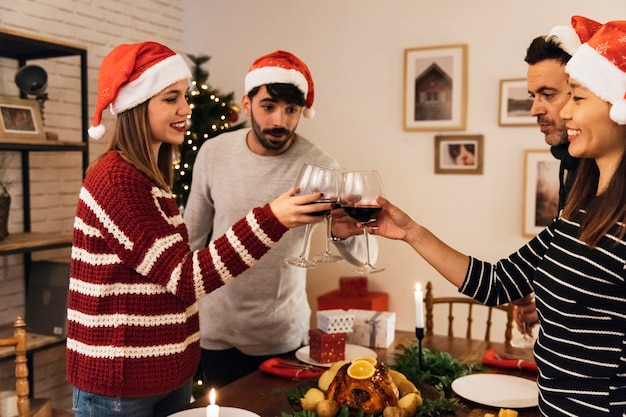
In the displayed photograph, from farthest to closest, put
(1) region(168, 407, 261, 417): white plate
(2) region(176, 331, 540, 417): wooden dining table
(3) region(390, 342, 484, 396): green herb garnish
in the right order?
(3) region(390, 342, 484, 396): green herb garnish < (2) region(176, 331, 540, 417): wooden dining table < (1) region(168, 407, 261, 417): white plate

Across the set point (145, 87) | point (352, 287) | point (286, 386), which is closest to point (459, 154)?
point (352, 287)

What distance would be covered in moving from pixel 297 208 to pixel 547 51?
94 centimetres

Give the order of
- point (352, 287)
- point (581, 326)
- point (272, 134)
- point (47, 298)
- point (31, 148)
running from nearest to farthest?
point (581, 326), point (272, 134), point (31, 148), point (47, 298), point (352, 287)

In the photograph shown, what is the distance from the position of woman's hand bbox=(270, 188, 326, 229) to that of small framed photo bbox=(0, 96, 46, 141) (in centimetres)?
180

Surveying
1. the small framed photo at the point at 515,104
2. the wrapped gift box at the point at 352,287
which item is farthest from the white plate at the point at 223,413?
the small framed photo at the point at 515,104

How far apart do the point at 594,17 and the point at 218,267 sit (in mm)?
2655

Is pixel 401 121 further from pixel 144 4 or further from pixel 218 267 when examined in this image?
pixel 218 267

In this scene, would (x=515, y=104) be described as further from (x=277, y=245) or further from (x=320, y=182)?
(x=320, y=182)

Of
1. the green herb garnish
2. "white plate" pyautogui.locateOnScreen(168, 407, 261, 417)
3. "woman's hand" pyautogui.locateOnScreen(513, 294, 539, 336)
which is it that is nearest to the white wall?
"woman's hand" pyautogui.locateOnScreen(513, 294, 539, 336)

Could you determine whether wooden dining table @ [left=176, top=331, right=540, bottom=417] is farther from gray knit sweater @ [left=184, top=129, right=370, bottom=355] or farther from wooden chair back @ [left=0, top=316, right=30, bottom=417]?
wooden chair back @ [left=0, top=316, right=30, bottom=417]

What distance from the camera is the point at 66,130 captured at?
343 centimetres

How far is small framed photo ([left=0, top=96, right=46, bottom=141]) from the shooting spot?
285 centimetres

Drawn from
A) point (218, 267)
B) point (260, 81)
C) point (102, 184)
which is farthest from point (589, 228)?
point (260, 81)

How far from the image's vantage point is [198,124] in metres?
3.64
